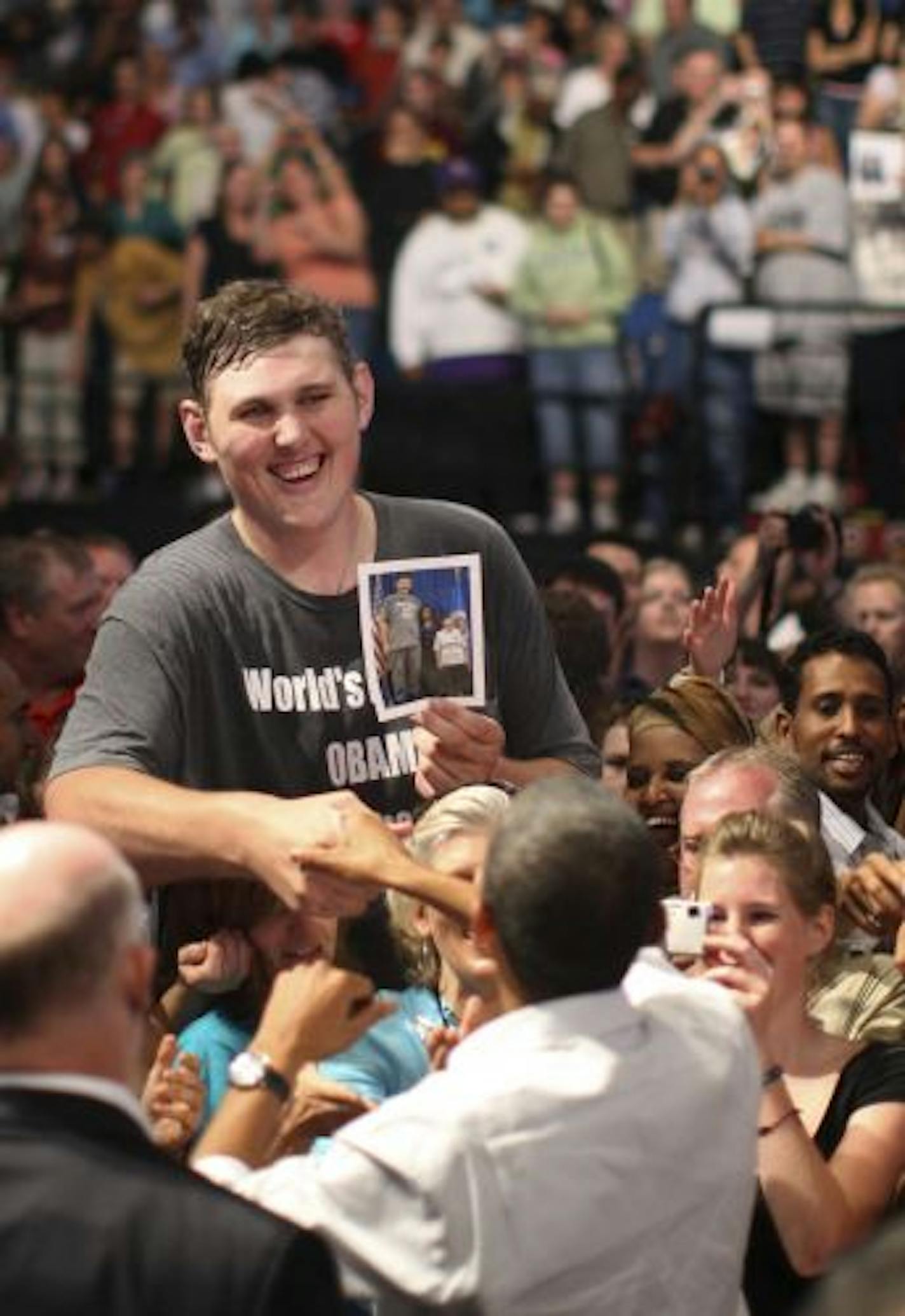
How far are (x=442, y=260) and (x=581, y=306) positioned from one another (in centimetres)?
75

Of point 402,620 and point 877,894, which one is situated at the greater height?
point 402,620

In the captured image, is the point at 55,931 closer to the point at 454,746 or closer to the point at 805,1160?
the point at 805,1160

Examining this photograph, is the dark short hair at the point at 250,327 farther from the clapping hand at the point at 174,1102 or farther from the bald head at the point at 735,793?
the clapping hand at the point at 174,1102

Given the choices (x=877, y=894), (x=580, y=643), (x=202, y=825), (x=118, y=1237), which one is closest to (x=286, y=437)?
(x=202, y=825)

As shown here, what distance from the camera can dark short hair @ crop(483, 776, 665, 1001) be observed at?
11.2 ft

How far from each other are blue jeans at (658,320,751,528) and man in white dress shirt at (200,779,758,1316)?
10.6 meters

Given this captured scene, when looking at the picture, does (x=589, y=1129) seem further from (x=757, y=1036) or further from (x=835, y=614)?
(x=835, y=614)

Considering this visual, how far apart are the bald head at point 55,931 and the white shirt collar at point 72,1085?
→ 4cm

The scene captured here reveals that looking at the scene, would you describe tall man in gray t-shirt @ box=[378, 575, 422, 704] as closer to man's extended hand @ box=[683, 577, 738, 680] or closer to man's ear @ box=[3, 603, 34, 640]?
man's extended hand @ box=[683, 577, 738, 680]

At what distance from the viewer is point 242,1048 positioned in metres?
4.33

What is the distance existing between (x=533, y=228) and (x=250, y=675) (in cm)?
1011

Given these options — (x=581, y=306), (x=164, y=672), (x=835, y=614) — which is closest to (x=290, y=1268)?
(x=164, y=672)

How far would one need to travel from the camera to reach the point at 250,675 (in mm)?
4680

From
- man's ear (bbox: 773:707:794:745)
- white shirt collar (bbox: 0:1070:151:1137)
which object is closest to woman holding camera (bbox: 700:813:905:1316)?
white shirt collar (bbox: 0:1070:151:1137)
